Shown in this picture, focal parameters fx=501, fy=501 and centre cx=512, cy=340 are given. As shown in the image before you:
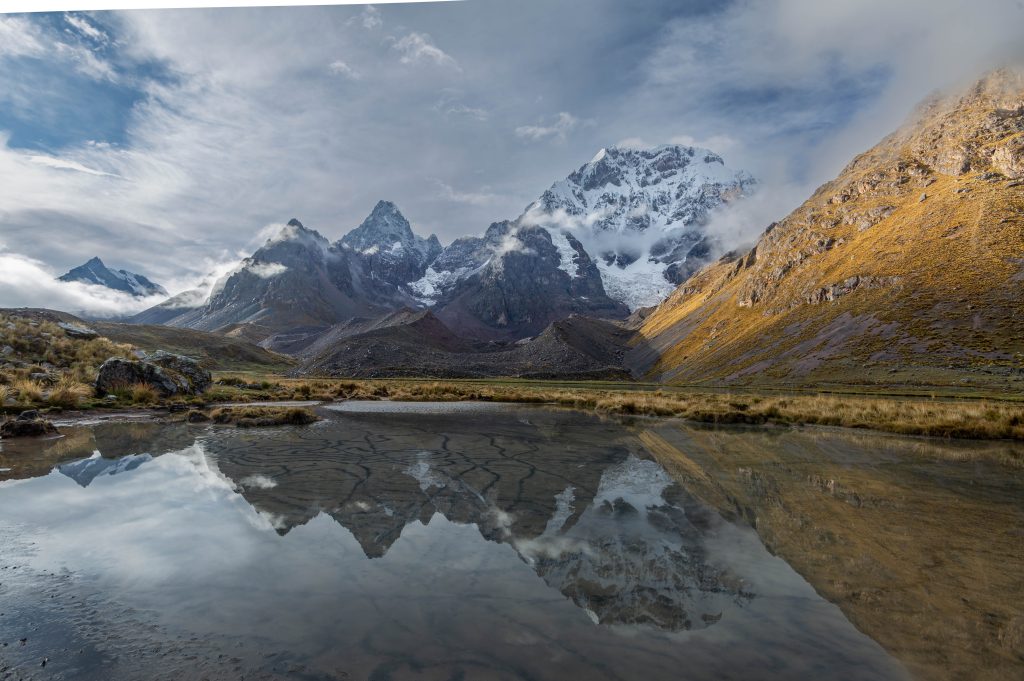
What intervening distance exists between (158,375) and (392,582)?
106 ft

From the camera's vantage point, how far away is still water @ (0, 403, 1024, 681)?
5285 mm

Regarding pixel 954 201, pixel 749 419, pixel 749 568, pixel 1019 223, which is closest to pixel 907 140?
pixel 954 201

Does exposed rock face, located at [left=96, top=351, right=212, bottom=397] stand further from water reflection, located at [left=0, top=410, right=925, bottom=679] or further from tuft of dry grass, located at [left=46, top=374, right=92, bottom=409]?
water reflection, located at [left=0, top=410, right=925, bottom=679]

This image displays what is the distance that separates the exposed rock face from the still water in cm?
1544

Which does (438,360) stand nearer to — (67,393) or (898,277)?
(898,277)

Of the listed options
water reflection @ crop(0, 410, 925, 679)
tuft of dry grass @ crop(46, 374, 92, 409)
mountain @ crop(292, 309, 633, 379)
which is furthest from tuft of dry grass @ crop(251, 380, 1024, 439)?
mountain @ crop(292, 309, 633, 379)

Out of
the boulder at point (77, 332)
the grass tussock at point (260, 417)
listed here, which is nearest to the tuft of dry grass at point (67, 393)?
the grass tussock at point (260, 417)

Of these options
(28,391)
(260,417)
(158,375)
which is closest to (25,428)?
(260,417)

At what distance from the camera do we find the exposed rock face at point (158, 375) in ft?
96.0

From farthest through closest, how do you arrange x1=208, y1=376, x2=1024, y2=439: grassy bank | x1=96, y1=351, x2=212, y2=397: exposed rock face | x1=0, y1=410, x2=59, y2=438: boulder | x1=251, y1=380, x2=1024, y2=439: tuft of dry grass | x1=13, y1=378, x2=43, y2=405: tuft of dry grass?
x1=96, y1=351, x2=212, y2=397: exposed rock face < x1=208, y1=376, x2=1024, y2=439: grassy bank < x1=251, y1=380, x2=1024, y2=439: tuft of dry grass < x1=13, y1=378, x2=43, y2=405: tuft of dry grass < x1=0, y1=410, x2=59, y2=438: boulder

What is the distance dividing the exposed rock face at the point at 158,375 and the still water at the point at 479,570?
1544 centimetres

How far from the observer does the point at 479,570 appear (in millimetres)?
7719

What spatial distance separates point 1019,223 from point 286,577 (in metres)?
136

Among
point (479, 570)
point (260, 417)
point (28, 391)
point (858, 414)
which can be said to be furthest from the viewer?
point (858, 414)
